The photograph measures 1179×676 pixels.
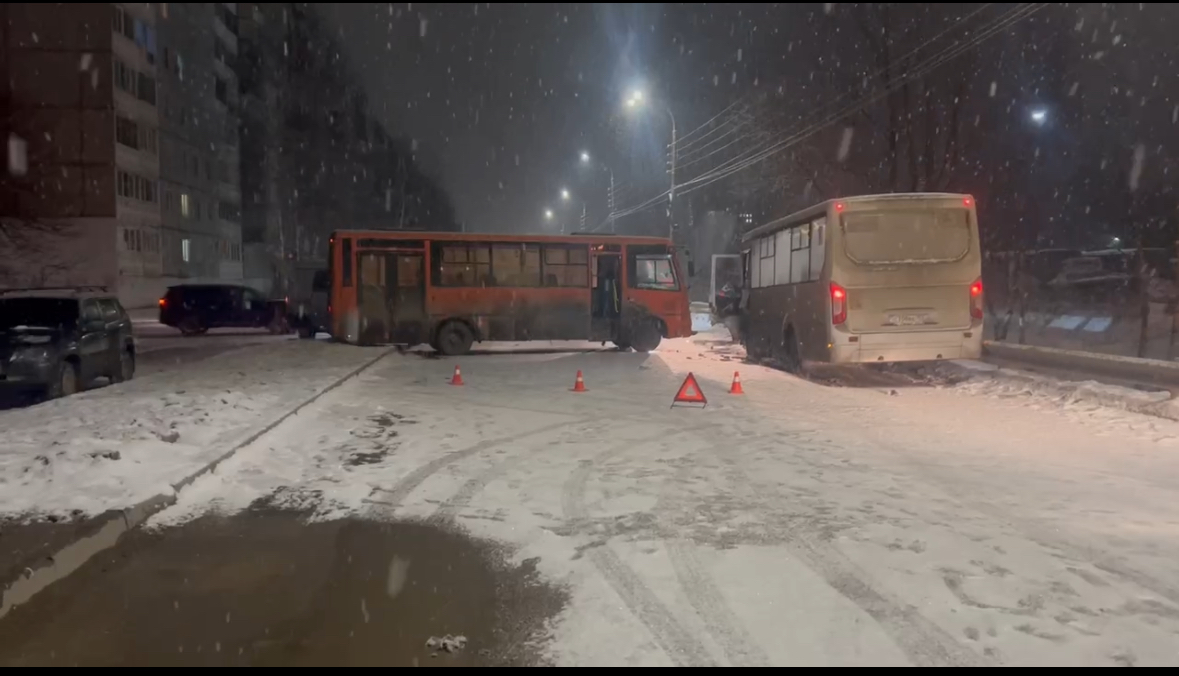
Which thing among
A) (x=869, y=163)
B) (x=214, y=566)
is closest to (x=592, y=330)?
(x=869, y=163)

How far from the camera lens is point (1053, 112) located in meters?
32.8

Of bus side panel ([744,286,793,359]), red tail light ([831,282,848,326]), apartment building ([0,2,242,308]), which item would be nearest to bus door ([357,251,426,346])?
bus side panel ([744,286,793,359])

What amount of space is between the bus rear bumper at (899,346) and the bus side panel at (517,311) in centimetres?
992

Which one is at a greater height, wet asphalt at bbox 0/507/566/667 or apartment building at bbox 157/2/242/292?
apartment building at bbox 157/2/242/292

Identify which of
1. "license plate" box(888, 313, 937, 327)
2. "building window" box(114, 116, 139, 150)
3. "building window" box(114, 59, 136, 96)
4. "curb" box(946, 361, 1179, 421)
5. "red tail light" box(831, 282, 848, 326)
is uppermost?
"building window" box(114, 59, 136, 96)

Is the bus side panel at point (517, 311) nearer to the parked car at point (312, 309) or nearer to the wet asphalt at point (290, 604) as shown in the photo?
the parked car at point (312, 309)

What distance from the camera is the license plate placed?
47.3 feet

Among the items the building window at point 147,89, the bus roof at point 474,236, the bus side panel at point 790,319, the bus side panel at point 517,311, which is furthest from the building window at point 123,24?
the bus side panel at point 790,319

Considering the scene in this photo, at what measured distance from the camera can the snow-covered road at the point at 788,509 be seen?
4551 millimetres

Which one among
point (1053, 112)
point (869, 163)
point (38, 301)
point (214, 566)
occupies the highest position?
point (1053, 112)

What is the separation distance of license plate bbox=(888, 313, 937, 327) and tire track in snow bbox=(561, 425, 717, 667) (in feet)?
29.0

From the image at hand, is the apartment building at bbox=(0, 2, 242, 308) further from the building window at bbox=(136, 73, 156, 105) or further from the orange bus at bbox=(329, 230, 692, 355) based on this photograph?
the orange bus at bbox=(329, 230, 692, 355)
